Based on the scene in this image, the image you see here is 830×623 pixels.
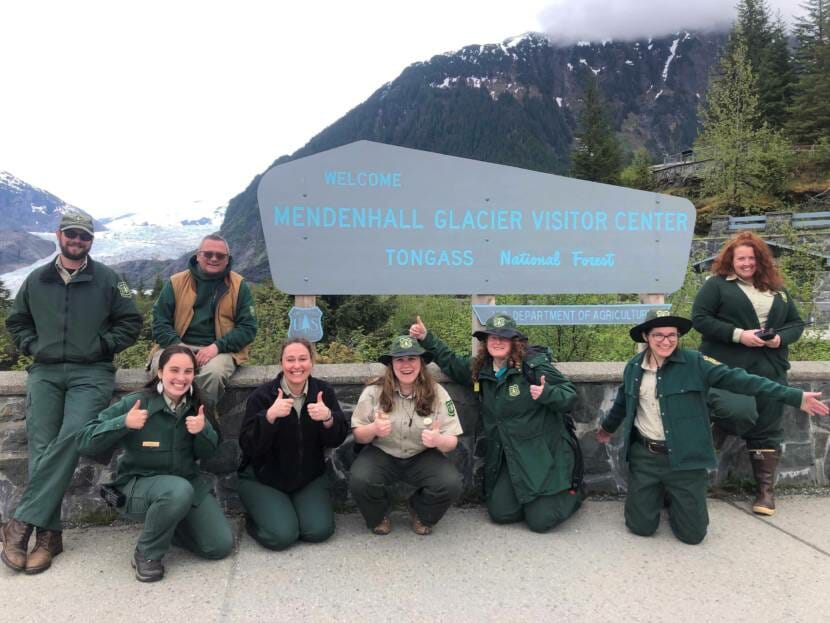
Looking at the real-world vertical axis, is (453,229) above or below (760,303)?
above

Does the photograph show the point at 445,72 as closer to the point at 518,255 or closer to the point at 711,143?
the point at 711,143

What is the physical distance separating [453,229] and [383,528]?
2.01 m

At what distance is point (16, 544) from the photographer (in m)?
2.62

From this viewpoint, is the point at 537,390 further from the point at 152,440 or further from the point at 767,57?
the point at 767,57

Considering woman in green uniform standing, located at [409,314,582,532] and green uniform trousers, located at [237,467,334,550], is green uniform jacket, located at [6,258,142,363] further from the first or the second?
woman in green uniform standing, located at [409,314,582,532]

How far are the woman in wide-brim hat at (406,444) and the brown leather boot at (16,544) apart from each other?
1578mm

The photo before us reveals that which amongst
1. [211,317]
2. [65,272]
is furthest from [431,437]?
[65,272]

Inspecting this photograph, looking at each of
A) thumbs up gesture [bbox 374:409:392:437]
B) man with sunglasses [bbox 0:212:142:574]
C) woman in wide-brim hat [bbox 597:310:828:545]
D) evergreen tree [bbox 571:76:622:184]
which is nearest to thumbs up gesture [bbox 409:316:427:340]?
thumbs up gesture [bbox 374:409:392:437]

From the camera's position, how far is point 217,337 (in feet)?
11.0

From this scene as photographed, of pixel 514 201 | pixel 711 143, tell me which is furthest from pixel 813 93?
pixel 514 201

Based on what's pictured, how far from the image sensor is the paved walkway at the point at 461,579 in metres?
2.32

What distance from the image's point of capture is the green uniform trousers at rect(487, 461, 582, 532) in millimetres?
3080

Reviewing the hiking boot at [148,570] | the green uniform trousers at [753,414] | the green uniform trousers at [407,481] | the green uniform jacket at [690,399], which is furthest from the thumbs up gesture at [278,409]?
the green uniform trousers at [753,414]

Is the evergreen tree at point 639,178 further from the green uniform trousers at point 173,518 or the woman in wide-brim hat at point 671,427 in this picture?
the green uniform trousers at point 173,518
